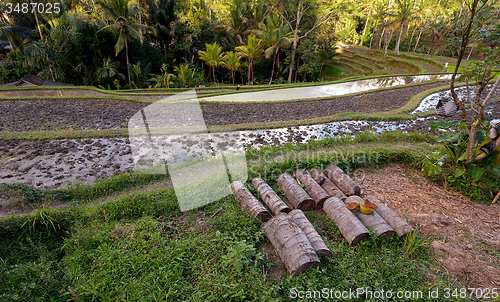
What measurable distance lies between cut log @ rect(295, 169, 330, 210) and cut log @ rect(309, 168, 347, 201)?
14cm

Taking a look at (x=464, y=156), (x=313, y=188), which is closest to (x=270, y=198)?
(x=313, y=188)

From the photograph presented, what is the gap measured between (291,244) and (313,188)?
4.24 feet

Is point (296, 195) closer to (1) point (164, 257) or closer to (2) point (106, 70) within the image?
(1) point (164, 257)

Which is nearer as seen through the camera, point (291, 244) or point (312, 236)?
point (291, 244)

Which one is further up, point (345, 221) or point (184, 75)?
point (184, 75)

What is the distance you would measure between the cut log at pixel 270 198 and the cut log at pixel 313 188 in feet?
1.58

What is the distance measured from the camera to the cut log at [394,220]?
3.08 metres

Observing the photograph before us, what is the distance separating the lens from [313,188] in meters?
3.85

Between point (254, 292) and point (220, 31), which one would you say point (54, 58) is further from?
point (254, 292)

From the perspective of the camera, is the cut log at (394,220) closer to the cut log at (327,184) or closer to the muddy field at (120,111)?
the cut log at (327,184)
